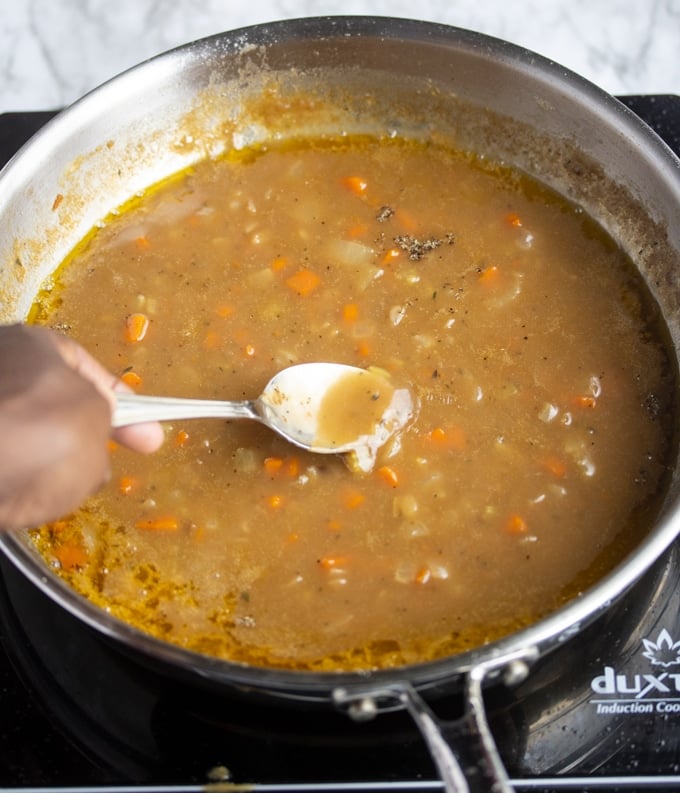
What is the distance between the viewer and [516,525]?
228cm

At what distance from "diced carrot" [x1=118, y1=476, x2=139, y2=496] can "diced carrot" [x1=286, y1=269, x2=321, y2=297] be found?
633 mm

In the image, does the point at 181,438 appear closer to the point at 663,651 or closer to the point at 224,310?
the point at 224,310

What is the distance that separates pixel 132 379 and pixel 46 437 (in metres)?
0.87

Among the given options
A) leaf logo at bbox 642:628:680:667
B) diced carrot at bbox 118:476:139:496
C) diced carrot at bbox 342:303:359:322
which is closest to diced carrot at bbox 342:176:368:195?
diced carrot at bbox 342:303:359:322

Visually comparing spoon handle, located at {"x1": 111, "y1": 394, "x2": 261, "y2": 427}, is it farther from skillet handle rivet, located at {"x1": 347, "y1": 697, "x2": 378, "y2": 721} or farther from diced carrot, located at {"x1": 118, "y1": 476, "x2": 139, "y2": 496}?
skillet handle rivet, located at {"x1": 347, "y1": 697, "x2": 378, "y2": 721}

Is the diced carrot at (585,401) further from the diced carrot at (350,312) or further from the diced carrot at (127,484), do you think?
the diced carrot at (127,484)

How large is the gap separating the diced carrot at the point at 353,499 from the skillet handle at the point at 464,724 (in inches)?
21.7

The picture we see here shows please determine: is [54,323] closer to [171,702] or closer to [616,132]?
[171,702]

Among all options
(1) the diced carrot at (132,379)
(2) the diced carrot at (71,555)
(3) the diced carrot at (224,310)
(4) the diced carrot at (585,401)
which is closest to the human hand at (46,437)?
(2) the diced carrot at (71,555)

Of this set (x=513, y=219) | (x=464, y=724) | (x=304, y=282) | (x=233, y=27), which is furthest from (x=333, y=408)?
(x=233, y=27)

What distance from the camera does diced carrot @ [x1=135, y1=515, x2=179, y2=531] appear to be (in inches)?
90.9

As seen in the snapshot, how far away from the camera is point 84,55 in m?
3.54

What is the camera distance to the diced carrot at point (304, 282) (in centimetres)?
264

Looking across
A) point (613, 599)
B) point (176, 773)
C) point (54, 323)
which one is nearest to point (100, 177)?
point (54, 323)
